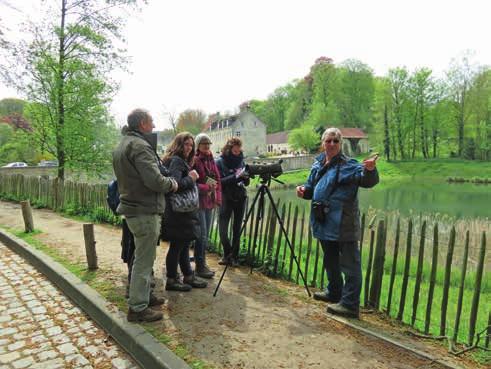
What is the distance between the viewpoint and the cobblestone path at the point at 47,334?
9.78 ft

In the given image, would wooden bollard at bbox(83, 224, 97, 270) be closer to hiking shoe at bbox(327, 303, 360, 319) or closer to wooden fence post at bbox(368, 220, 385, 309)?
hiking shoe at bbox(327, 303, 360, 319)

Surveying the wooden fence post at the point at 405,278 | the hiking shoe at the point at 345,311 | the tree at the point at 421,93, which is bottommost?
the hiking shoe at the point at 345,311

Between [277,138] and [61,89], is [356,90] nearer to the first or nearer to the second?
[277,138]

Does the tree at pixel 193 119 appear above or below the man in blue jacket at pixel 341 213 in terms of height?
above

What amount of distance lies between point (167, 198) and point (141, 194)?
632 millimetres

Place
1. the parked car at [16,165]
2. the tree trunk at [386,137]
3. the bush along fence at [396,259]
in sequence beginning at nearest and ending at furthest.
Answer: the bush along fence at [396,259] → the parked car at [16,165] → the tree trunk at [386,137]

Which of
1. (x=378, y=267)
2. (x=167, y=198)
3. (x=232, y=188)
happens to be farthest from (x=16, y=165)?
(x=378, y=267)

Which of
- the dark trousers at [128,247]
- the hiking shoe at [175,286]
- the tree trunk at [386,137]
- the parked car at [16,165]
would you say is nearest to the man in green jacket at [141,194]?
the dark trousers at [128,247]

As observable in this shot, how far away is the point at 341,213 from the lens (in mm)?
3594

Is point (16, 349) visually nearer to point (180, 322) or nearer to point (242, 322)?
point (180, 322)

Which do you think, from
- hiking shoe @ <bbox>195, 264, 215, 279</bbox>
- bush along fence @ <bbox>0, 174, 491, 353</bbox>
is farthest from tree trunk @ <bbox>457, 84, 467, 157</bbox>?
hiking shoe @ <bbox>195, 264, 215, 279</bbox>

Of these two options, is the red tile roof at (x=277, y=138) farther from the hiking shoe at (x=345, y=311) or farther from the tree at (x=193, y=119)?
the hiking shoe at (x=345, y=311)

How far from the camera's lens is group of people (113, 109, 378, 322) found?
10.9 feet

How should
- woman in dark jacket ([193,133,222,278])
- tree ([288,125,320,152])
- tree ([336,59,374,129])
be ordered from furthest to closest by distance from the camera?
tree ([336,59,374,129]) → tree ([288,125,320,152]) → woman in dark jacket ([193,133,222,278])
